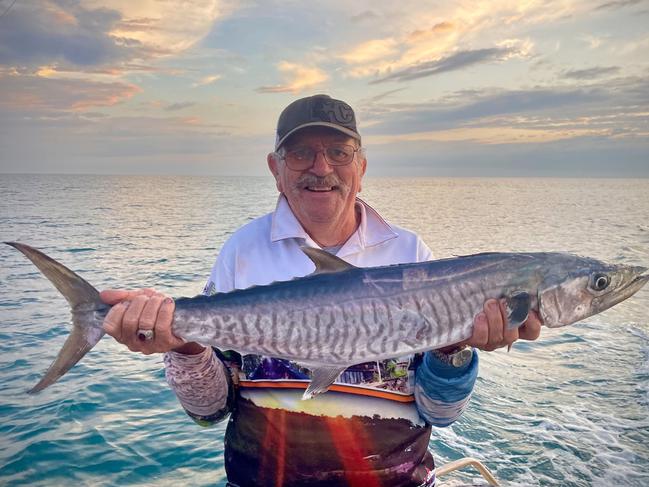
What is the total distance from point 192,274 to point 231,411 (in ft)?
44.7

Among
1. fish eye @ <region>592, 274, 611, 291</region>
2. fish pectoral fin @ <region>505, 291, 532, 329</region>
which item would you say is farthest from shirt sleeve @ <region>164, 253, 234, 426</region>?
fish eye @ <region>592, 274, 611, 291</region>

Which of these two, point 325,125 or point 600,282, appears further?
point 325,125

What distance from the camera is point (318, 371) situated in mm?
2826

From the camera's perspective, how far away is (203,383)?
9.82 ft

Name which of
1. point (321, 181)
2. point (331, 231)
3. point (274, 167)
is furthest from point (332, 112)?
point (331, 231)

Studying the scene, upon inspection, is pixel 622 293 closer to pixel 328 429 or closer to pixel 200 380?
pixel 328 429

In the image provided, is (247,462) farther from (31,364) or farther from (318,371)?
(31,364)

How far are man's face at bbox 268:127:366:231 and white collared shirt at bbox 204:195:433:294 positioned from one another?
0.12 meters

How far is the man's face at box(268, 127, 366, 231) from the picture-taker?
3322 mm

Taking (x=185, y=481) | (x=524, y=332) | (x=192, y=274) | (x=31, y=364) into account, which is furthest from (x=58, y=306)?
(x=524, y=332)

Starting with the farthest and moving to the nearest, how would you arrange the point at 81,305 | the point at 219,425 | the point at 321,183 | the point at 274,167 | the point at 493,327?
the point at 219,425 → the point at 274,167 → the point at 321,183 → the point at 81,305 → the point at 493,327

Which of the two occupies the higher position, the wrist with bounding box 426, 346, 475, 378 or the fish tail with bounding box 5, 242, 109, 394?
the fish tail with bounding box 5, 242, 109, 394

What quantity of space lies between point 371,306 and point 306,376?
0.62 metres

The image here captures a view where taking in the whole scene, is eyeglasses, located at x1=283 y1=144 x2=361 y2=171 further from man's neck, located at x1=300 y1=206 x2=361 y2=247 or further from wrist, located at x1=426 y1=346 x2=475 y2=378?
wrist, located at x1=426 y1=346 x2=475 y2=378
